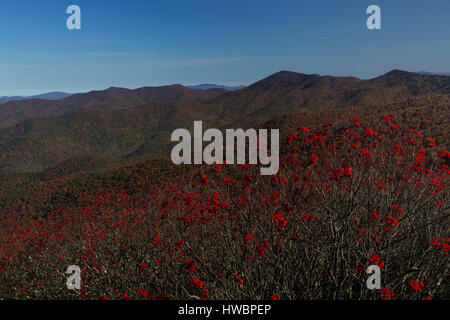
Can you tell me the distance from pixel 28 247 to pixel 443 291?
20.4m

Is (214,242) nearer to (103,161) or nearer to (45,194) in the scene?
(45,194)

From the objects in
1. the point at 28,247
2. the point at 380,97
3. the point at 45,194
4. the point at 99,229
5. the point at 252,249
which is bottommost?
the point at 45,194

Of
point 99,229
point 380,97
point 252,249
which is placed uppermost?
point 380,97

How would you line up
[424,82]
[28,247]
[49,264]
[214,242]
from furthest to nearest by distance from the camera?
1. [424,82]
2. [28,247]
3. [49,264]
4. [214,242]

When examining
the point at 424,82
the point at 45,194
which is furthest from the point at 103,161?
the point at 424,82

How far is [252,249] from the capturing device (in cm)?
592

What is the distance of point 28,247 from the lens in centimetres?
1562
